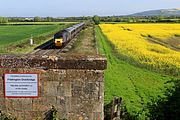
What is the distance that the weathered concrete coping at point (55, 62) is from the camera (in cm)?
516

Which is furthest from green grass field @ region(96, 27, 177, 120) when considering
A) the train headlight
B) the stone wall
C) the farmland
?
the farmland

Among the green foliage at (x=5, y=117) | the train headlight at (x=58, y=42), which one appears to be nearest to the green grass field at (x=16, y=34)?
the train headlight at (x=58, y=42)

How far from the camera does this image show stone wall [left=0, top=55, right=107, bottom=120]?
17.1 feet

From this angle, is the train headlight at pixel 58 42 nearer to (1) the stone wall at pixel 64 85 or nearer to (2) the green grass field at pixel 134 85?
(2) the green grass field at pixel 134 85

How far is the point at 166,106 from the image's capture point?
655 cm

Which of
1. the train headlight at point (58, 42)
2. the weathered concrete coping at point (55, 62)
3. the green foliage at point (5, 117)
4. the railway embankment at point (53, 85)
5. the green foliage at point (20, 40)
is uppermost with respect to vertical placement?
the weathered concrete coping at point (55, 62)

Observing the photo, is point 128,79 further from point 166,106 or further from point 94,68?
point 94,68

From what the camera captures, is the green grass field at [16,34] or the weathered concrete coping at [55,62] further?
the green grass field at [16,34]

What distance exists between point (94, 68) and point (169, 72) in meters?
14.3

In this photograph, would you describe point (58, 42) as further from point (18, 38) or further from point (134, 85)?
point (18, 38)

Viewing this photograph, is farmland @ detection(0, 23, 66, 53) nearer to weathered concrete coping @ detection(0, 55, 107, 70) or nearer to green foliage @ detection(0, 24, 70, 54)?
green foliage @ detection(0, 24, 70, 54)

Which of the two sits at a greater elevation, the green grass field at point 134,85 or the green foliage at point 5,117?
the green foliage at point 5,117

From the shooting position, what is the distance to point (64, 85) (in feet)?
17.4

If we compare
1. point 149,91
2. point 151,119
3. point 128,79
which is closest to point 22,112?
point 151,119
